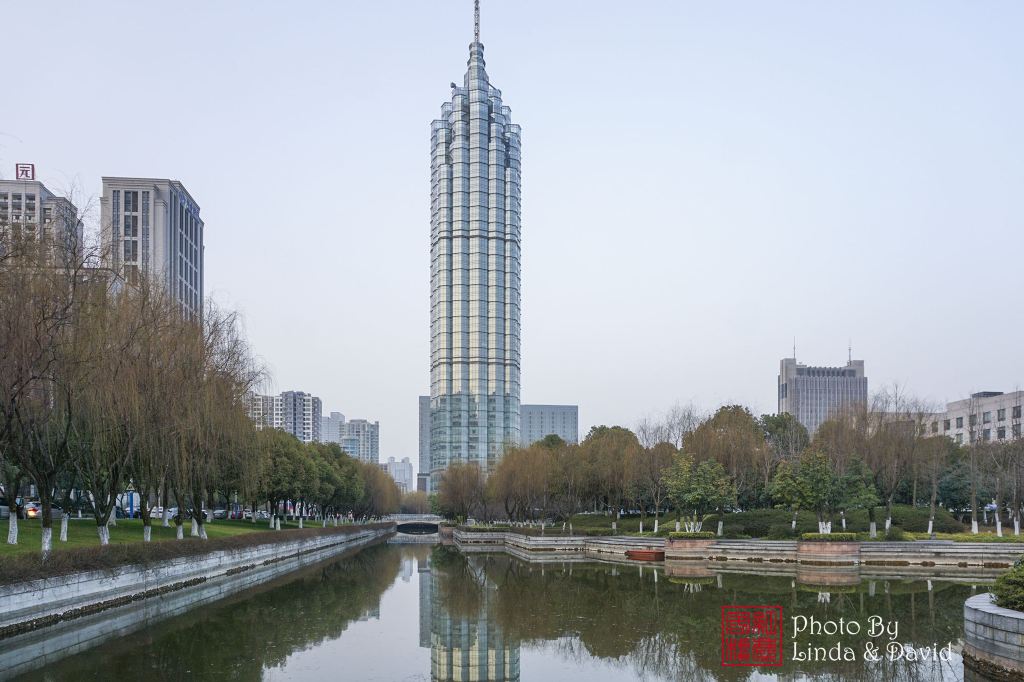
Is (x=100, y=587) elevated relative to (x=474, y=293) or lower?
lower

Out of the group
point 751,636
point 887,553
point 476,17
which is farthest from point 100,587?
point 476,17

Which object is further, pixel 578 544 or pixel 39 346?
pixel 578 544

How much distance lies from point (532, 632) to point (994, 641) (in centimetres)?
1044

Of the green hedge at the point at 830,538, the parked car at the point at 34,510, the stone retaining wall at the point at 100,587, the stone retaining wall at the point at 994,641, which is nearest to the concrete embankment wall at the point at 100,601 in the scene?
the stone retaining wall at the point at 100,587

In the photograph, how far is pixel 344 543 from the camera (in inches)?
2889

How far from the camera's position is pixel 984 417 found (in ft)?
272

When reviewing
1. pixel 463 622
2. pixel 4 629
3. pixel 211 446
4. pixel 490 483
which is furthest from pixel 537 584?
pixel 490 483

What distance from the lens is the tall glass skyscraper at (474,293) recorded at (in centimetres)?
13475

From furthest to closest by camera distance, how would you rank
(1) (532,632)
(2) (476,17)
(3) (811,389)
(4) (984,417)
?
1. (3) (811,389)
2. (2) (476,17)
3. (4) (984,417)
4. (1) (532,632)

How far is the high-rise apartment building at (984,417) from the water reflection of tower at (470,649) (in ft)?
200

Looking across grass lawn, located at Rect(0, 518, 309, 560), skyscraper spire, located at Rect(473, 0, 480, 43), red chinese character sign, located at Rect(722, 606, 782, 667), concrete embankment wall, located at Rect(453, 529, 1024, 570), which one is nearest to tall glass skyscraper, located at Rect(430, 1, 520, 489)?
skyscraper spire, located at Rect(473, 0, 480, 43)

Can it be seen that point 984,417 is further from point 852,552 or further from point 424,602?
point 424,602

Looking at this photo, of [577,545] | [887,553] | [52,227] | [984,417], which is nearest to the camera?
[52,227]

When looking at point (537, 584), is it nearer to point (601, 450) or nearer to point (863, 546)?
point (863, 546)
